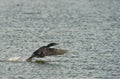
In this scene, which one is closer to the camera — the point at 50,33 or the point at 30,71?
the point at 30,71

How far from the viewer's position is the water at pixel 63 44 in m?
28.7

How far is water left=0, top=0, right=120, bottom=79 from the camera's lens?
2870 centimetres

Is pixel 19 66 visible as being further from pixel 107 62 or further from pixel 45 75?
pixel 107 62

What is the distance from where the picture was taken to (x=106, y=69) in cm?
2938

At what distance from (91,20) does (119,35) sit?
38.1 ft

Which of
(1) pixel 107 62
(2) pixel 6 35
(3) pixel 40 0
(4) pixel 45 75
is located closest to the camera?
(4) pixel 45 75

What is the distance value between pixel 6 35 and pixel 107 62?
35.4 ft

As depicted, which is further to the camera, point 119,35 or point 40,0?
point 40,0

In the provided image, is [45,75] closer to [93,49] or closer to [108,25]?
[93,49]

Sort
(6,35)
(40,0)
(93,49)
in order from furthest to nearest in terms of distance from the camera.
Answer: (40,0) → (6,35) → (93,49)

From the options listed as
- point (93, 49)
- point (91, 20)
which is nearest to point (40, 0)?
point (91, 20)

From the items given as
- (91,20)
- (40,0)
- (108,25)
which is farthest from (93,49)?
(40,0)

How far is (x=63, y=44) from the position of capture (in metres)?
37.3

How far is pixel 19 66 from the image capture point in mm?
29844
